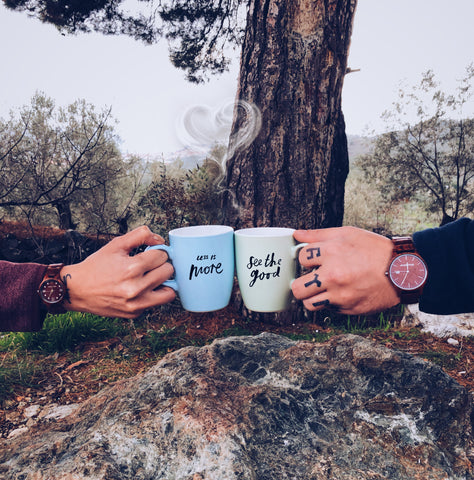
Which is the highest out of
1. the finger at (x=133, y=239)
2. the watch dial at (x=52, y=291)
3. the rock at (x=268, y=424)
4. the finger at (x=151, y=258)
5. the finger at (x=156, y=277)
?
the finger at (x=133, y=239)

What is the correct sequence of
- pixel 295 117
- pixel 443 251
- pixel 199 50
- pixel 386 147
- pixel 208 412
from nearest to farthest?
pixel 208 412 < pixel 443 251 < pixel 295 117 < pixel 199 50 < pixel 386 147

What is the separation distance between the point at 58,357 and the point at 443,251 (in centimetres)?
249

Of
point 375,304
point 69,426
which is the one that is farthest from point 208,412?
point 375,304

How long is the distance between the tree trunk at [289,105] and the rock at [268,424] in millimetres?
1550

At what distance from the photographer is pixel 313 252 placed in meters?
1.46

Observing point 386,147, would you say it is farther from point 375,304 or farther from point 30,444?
point 30,444

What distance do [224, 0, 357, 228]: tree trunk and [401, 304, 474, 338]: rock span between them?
1.26 m

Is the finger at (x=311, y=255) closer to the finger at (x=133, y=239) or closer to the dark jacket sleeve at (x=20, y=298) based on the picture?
the finger at (x=133, y=239)

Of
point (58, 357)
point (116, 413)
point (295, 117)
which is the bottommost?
point (58, 357)

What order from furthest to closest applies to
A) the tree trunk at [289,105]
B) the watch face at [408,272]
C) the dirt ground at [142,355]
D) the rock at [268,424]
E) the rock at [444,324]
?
1. the rock at [444,324]
2. the tree trunk at [289,105]
3. the dirt ground at [142,355]
4. the watch face at [408,272]
5. the rock at [268,424]

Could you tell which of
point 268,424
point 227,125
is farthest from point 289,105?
point 268,424

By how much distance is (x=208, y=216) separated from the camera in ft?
12.8

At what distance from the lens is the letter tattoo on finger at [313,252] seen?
1450 millimetres

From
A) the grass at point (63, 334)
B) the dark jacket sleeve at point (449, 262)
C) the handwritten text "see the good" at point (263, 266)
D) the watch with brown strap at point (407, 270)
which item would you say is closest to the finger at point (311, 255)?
A: the handwritten text "see the good" at point (263, 266)
